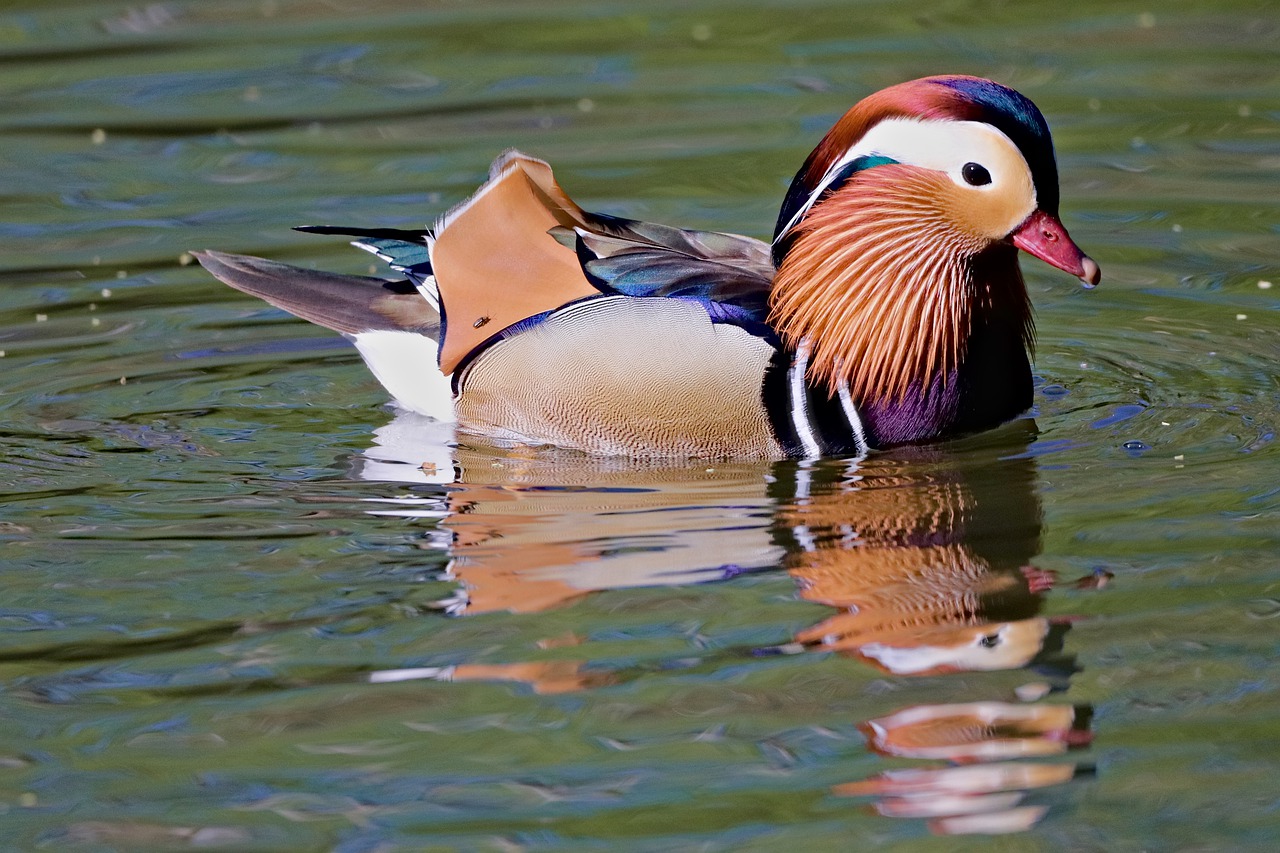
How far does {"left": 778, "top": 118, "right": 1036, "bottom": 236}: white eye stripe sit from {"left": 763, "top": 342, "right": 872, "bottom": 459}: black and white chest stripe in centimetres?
57

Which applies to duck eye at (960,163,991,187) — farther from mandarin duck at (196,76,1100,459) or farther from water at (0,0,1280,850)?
water at (0,0,1280,850)

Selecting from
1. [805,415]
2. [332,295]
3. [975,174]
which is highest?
[975,174]

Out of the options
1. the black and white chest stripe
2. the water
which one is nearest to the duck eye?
the black and white chest stripe

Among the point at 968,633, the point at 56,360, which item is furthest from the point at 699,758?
the point at 56,360

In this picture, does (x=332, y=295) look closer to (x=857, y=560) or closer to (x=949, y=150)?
(x=949, y=150)

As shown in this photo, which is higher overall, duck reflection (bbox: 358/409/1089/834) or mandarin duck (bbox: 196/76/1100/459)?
mandarin duck (bbox: 196/76/1100/459)

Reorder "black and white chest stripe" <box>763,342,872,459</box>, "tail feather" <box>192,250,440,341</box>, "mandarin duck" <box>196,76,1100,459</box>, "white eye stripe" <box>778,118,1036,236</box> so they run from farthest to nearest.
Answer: "tail feather" <box>192,250,440,341</box>, "black and white chest stripe" <box>763,342,872,459</box>, "mandarin duck" <box>196,76,1100,459</box>, "white eye stripe" <box>778,118,1036,236</box>

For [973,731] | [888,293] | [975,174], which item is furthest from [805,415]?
[973,731]

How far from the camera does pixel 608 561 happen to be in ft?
15.6

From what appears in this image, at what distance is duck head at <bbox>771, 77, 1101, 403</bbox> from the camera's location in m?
5.39

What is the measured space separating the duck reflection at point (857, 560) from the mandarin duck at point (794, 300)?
0.13 metres

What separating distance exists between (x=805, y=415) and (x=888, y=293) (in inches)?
18.3

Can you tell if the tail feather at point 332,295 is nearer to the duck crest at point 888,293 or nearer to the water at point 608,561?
the water at point 608,561

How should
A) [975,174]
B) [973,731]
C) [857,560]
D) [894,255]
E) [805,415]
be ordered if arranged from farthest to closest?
[894,255]
[805,415]
[975,174]
[857,560]
[973,731]
